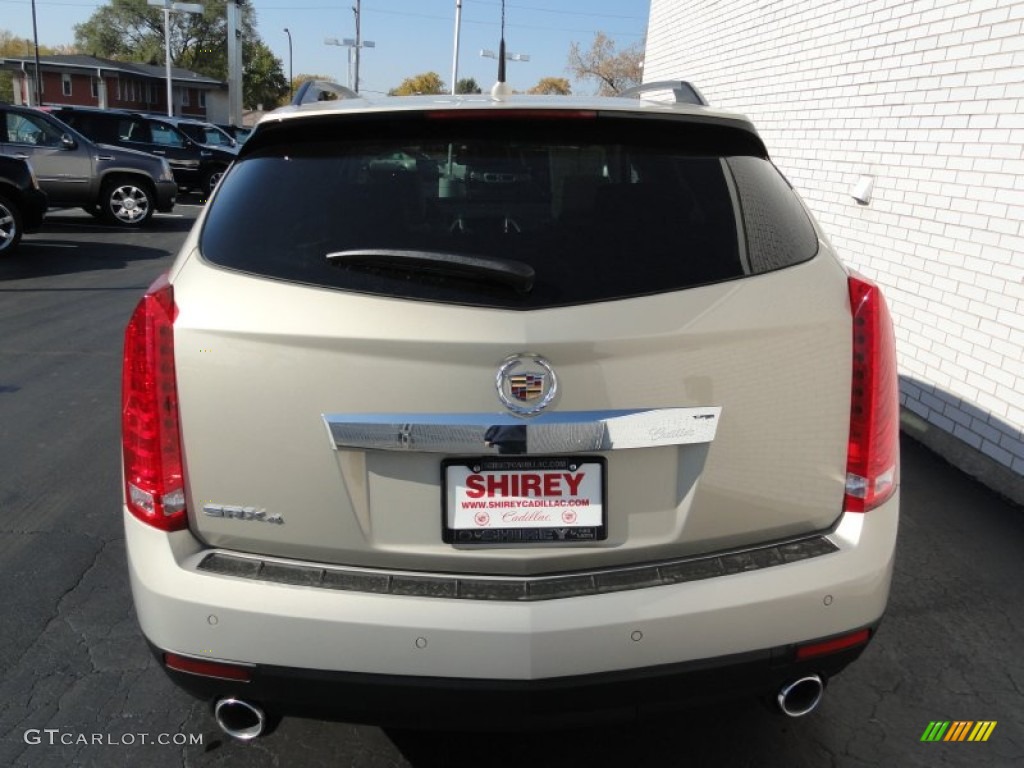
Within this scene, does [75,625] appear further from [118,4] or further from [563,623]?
[118,4]

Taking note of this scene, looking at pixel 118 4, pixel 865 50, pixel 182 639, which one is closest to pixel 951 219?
pixel 865 50

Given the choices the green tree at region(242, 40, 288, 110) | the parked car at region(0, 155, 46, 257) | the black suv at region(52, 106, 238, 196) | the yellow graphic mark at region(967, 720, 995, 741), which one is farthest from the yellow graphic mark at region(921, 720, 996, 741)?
the green tree at region(242, 40, 288, 110)

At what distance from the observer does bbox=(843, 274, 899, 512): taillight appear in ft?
6.93

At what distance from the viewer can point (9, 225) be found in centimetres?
1162

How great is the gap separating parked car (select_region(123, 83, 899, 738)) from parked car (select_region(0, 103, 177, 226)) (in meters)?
14.1

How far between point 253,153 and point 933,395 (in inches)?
177

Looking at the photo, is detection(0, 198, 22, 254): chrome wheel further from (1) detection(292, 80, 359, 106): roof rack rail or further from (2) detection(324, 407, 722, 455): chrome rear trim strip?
(2) detection(324, 407, 722, 455): chrome rear trim strip

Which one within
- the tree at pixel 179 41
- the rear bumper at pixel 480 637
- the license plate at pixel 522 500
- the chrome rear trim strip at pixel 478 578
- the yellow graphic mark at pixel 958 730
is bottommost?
the yellow graphic mark at pixel 958 730

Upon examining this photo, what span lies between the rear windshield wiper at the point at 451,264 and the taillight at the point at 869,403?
82 centimetres

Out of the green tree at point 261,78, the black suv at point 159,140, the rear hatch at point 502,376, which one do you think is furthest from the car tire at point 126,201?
the green tree at point 261,78

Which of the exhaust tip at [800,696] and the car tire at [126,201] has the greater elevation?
the exhaust tip at [800,696]

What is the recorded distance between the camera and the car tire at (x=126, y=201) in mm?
15750

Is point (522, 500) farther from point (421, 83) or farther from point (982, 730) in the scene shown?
point (421, 83)

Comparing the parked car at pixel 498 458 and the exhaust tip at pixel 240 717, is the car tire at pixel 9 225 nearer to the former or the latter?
the parked car at pixel 498 458
